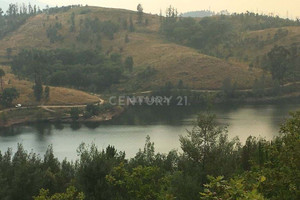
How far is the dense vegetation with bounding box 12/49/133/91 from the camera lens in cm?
16550

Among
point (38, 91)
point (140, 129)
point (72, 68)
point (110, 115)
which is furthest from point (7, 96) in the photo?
point (140, 129)

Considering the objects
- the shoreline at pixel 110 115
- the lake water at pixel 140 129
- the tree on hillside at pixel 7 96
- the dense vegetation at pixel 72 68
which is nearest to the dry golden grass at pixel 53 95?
the tree on hillside at pixel 7 96

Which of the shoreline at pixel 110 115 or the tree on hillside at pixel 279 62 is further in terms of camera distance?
the tree on hillside at pixel 279 62

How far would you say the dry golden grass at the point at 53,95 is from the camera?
465 ft

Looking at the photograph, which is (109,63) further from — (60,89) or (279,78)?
(279,78)

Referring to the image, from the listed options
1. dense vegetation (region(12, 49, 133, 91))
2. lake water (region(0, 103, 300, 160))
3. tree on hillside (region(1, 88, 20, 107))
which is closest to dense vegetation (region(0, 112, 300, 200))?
lake water (region(0, 103, 300, 160))

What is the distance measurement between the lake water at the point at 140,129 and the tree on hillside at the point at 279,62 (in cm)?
2276

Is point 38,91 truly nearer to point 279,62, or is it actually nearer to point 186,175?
point 279,62

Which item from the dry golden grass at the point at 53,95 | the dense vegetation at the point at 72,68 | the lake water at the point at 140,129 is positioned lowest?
the lake water at the point at 140,129

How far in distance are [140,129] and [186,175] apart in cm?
7463

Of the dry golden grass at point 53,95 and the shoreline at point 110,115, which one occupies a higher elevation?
the dry golden grass at point 53,95

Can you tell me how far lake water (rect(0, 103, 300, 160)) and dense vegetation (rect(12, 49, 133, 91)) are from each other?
102 ft

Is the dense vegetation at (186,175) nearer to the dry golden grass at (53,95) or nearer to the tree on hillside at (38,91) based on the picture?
the dry golden grass at (53,95)

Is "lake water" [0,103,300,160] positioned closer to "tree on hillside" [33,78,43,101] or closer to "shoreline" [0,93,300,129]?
"shoreline" [0,93,300,129]
